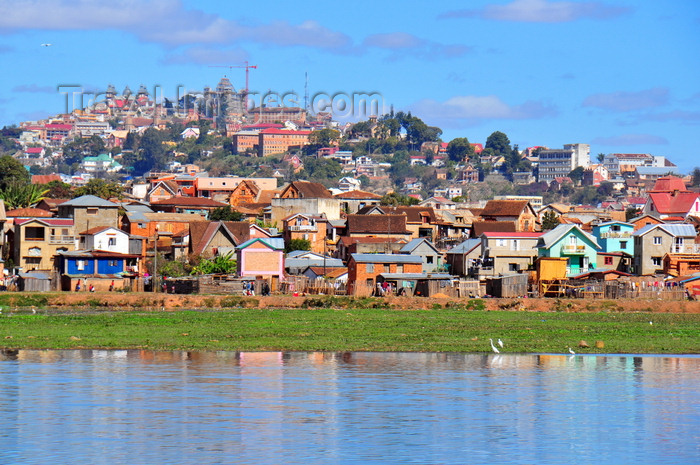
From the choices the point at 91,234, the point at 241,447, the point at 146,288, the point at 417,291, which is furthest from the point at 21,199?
the point at 241,447

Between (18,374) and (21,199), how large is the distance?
6948cm

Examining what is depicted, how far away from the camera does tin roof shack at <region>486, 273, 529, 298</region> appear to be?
62719mm

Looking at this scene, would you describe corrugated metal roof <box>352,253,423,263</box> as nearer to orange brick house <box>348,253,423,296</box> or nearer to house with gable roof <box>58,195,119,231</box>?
orange brick house <box>348,253,423,296</box>

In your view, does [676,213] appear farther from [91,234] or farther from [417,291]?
[91,234]

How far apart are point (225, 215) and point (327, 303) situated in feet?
147

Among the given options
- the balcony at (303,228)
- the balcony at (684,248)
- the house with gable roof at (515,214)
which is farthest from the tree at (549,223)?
the balcony at (684,248)

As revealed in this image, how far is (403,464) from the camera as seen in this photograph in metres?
20.7

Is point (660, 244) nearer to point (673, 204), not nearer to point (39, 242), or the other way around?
point (39, 242)

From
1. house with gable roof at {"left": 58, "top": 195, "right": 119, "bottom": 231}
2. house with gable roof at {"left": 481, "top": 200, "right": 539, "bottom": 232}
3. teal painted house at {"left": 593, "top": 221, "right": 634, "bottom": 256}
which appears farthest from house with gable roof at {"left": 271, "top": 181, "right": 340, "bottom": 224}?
teal painted house at {"left": 593, "top": 221, "right": 634, "bottom": 256}

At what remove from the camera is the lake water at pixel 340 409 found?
21.6m

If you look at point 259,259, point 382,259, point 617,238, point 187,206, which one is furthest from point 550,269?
point 187,206

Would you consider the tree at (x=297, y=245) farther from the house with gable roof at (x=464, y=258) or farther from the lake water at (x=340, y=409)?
the lake water at (x=340, y=409)

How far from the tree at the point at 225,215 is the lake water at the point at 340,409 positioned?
204ft

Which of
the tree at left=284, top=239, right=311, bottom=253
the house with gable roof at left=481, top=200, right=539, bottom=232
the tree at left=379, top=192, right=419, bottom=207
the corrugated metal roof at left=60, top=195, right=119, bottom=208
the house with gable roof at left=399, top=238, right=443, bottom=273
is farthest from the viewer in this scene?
the tree at left=379, top=192, right=419, bottom=207
